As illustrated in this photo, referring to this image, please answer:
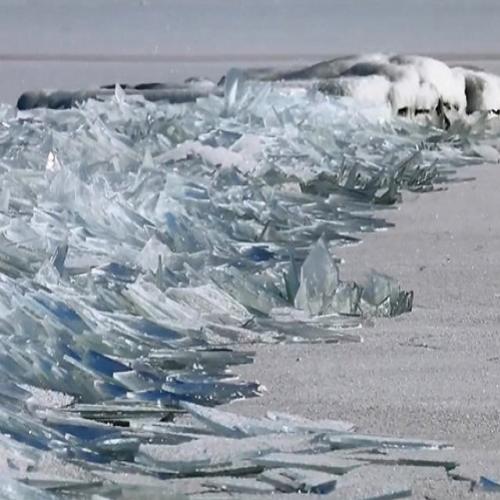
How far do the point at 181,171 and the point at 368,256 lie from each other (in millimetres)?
820

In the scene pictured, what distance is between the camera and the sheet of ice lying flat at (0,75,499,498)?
4.26ft

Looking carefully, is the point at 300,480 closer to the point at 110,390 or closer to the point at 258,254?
the point at 110,390

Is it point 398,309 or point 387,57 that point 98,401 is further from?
point 387,57

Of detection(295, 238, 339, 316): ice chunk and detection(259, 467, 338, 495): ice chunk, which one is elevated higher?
detection(259, 467, 338, 495): ice chunk

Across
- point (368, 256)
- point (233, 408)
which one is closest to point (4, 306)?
point (233, 408)

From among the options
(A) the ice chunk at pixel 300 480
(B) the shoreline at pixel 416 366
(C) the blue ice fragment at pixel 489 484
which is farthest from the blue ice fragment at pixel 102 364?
(C) the blue ice fragment at pixel 489 484

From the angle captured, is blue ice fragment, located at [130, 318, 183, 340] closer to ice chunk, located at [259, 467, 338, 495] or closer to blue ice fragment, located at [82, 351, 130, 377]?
blue ice fragment, located at [82, 351, 130, 377]

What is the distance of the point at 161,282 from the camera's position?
1.92 metres

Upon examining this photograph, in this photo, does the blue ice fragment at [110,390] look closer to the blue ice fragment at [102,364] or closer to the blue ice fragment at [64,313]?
the blue ice fragment at [102,364]

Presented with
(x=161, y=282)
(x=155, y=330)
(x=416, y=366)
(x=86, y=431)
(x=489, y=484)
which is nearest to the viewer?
(x=489, y=484)

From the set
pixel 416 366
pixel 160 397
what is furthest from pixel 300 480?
pixel 416 366

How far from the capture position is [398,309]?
1.89 m

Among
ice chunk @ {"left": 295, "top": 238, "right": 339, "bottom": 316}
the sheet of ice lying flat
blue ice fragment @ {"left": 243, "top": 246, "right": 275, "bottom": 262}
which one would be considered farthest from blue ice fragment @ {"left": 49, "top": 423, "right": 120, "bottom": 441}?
blue ice fragment @ {"left": 243, "top": 246, "right": 275, "bottom": 262}

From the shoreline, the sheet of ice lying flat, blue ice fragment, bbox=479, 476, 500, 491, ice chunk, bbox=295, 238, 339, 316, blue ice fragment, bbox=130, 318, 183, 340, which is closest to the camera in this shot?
blue ice fragment, bbox=479, 476, 500, 491
